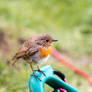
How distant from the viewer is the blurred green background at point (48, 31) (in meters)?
6.03

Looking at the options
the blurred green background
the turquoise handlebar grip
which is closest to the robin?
the turquoise handlebar grip

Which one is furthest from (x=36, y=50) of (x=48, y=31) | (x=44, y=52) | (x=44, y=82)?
(x=48, y=31)

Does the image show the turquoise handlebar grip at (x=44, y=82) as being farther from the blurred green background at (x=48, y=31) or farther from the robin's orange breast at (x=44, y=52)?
the blurred green background at (x=48, y=31)

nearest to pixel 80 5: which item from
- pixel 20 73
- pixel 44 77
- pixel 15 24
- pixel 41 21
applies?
pixel 41 21

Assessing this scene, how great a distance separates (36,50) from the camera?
188 inches

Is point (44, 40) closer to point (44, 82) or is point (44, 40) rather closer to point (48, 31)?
point (44, 82)

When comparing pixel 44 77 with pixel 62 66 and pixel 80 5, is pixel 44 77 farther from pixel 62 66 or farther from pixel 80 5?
pixel 80 5

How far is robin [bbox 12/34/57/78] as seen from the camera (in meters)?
4.72

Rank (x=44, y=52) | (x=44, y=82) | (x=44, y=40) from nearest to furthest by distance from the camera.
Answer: (x=44, y=82), (x=44, y=52), (x=44, y=40)

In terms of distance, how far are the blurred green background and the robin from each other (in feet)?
2.98

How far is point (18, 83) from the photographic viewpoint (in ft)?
18.9

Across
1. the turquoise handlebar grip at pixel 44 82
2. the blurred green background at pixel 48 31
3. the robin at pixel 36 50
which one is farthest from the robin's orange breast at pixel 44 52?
the blurred green background at pixel 48 31

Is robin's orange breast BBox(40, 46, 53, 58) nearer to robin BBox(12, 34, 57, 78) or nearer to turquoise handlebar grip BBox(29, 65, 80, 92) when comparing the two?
robin BBox(12, 34, 57, 78)

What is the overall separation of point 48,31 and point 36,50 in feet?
13.1
